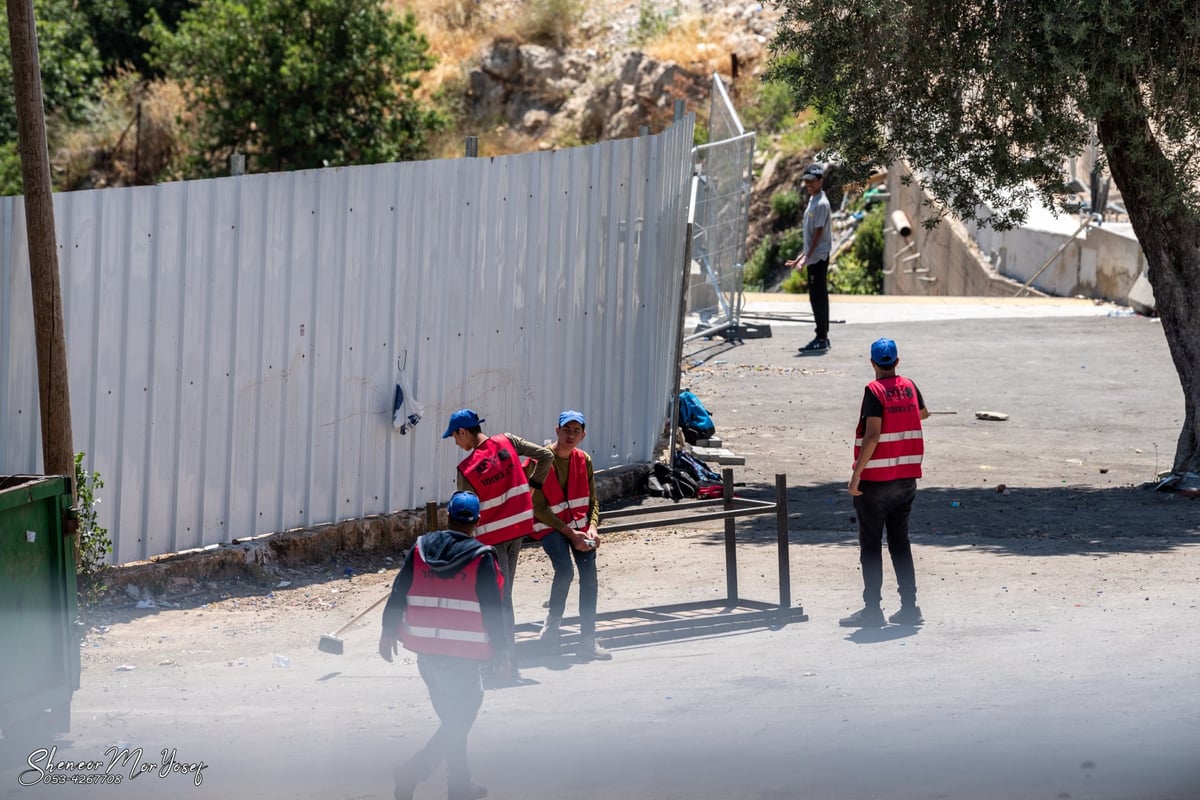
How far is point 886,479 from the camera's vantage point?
769 centimetres

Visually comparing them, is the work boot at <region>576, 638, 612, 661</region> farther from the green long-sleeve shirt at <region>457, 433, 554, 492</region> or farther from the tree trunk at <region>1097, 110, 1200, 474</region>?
the tree trunk at <region>1097, 110, 1200, 474</region>

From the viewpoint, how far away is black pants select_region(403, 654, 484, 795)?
5.31 m

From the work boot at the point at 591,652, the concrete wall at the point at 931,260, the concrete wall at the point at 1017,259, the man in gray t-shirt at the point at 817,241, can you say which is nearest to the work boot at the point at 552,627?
the work boot at the point at 591,652

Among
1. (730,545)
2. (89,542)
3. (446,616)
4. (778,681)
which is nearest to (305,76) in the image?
(89,542)

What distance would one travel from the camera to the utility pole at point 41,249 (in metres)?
7.04

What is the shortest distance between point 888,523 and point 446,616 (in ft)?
10.1

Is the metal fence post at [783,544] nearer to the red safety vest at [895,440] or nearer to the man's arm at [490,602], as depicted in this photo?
the red safety vest at [895,440]

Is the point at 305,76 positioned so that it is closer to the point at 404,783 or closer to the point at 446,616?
the point at 446,616

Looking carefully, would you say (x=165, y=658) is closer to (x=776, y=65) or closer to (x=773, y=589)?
(x=773, y=589)

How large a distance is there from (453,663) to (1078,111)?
6.84 metres

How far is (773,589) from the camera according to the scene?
862 centimetres

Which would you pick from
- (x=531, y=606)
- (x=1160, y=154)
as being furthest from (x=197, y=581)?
(x=1160, y=154)

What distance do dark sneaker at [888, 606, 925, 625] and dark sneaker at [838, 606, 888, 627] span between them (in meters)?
0.06

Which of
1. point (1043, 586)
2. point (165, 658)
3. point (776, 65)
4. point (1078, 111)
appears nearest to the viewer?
point (165, 658)
